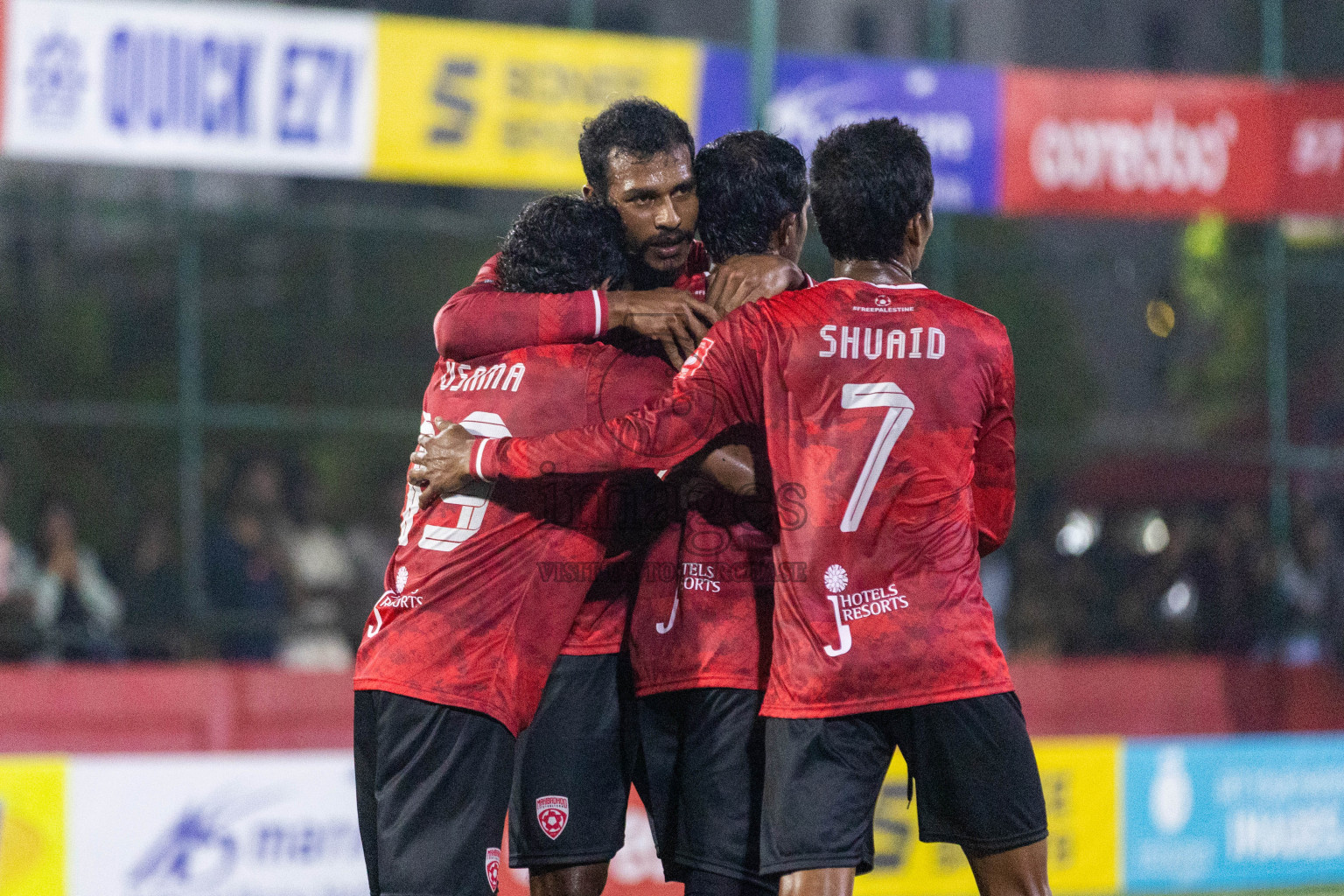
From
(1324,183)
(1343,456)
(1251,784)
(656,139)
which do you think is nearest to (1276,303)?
(1324,183)

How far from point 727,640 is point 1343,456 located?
38.0 ft

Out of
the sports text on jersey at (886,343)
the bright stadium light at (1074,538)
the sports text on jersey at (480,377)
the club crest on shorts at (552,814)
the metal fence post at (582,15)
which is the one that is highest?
the metal fence post at (582,15)

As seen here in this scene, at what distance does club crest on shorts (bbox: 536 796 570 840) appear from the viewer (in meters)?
4.04

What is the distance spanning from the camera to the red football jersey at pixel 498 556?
11.8ft

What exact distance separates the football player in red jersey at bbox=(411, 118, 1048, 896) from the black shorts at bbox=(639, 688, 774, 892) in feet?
0.96

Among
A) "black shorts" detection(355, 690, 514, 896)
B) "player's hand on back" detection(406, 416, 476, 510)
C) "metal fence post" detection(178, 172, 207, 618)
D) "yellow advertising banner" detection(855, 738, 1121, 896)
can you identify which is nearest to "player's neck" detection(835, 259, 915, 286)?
"player's hand on back" detection(406, 416, 476, 510)

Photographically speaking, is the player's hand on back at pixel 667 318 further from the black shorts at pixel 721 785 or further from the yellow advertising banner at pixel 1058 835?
the yellow advertising banner at pixel 1058 835

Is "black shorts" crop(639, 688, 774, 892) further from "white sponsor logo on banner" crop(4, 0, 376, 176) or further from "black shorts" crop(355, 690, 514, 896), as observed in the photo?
"white sponsor logo on banner" crop(4, 0, 376, 176)

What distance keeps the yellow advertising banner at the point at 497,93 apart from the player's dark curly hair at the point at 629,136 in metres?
5.54

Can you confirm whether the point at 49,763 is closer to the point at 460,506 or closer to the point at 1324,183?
the point at 460,506

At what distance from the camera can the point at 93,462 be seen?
17.6 meters

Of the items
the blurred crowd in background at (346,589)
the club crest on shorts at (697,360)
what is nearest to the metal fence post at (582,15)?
the blurred crowd in background at (346,589)

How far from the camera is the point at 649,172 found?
3.86 metres

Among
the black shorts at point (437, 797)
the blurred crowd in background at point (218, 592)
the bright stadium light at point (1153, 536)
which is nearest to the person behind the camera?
the black shorts at point (437, 797)
